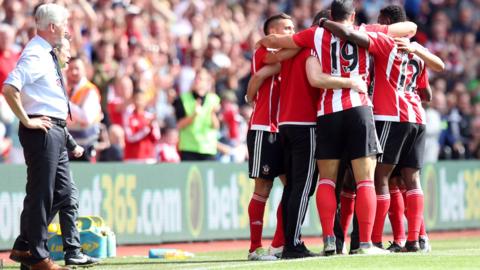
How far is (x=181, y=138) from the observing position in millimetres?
17719

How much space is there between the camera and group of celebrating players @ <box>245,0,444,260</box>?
11.0 m

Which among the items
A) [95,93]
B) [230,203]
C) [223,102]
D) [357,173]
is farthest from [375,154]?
[223,102]

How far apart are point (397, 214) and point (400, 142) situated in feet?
2.86

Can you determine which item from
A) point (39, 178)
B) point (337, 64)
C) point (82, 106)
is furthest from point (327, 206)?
point (82, 106)

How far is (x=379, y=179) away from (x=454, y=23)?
1596 centimetres

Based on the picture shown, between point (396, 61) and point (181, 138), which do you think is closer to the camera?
point (396, 61)

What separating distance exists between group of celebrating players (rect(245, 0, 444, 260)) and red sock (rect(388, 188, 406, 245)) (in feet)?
0.03

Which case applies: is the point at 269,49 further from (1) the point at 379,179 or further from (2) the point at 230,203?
(2) the point at 230,203

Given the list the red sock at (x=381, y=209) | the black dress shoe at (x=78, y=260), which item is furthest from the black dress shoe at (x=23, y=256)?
the red sock at (x=381, y=209)

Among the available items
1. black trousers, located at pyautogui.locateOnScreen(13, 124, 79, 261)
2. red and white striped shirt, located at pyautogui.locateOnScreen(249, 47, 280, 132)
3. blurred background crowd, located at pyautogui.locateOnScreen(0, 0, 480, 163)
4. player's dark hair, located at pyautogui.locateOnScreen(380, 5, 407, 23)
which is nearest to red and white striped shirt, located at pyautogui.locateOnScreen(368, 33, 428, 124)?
player's dark hair, located at pyautogui.locateOnScreen(380, 5, 407, 23)

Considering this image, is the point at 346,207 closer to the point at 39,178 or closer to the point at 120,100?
the point at 39,178

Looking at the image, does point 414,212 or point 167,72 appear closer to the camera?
point 414,212

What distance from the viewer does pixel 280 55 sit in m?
11.4

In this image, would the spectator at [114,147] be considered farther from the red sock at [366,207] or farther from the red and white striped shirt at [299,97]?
the red sock at [366,207]
